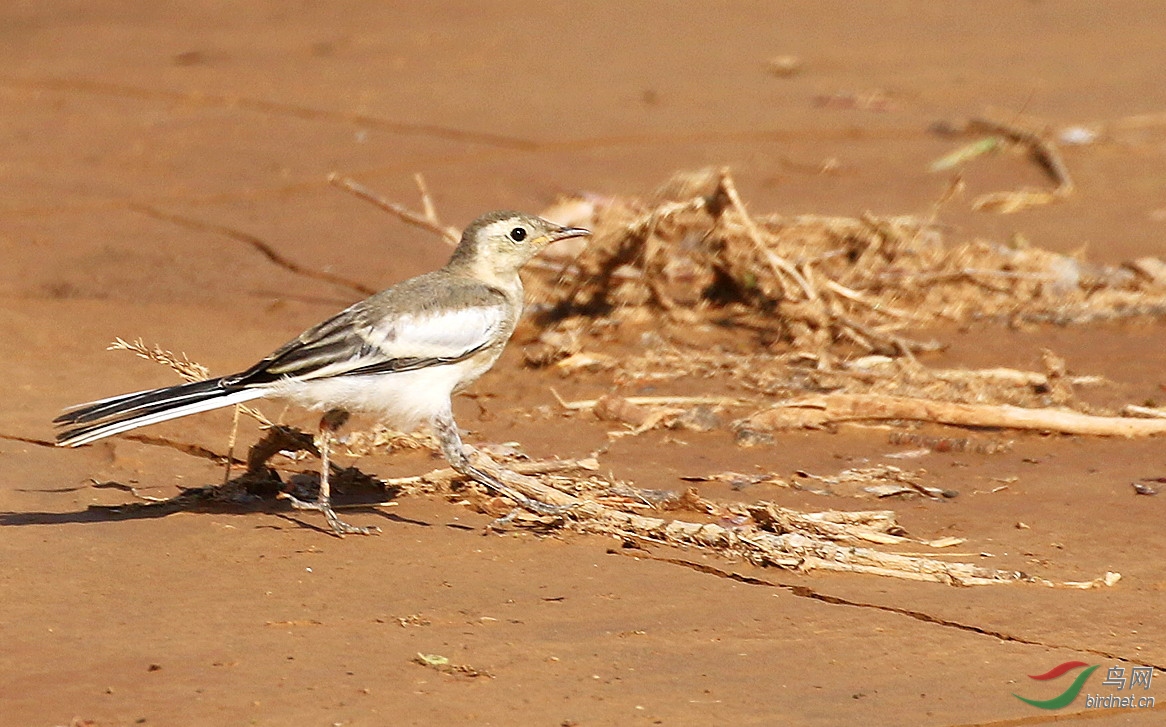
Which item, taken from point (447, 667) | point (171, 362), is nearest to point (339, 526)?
point (171, 362)

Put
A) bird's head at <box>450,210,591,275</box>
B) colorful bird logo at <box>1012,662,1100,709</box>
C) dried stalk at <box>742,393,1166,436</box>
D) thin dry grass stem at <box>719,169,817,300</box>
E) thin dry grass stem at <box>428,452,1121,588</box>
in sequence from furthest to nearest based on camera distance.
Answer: thin dry grass stem at <box>719,169,817,300</box> → dried stalk at <box>742,393,1166,436</box> → bird's head at <box>450,210,591,275</box> → thin dry grass stem at <box>428,452,1121,588</box> → colorful bird logo at <box>1012,662,1100,709</box>

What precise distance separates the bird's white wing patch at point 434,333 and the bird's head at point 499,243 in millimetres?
352

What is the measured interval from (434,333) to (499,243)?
60 cm

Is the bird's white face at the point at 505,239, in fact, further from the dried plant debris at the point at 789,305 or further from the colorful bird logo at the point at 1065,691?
the colorful bird logo at the point at 1065,691

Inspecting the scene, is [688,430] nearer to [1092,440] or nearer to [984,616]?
[1092,440]

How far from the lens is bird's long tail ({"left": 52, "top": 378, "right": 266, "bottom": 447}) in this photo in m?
4.59

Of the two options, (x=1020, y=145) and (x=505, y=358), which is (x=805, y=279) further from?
(x=1020, y=145)

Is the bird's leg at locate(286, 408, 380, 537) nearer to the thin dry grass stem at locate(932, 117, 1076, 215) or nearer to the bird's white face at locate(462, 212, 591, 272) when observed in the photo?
the bird's white face at locate(462, 212, 591, 272)

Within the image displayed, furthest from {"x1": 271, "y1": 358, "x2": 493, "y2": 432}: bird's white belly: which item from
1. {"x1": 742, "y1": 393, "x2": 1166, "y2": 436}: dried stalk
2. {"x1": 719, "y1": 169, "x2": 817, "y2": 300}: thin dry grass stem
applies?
{"x1": 719, "y1": 169, "x2": 817, "y2": 300}: thin dry grass stem

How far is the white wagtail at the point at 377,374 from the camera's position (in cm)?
470

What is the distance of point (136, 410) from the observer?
15.2 feet

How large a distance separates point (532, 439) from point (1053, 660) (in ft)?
8.72

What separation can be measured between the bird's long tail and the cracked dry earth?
1.10ft

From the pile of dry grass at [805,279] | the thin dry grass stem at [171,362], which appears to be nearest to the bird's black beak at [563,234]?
the thin dry grass stem at [171,362]
